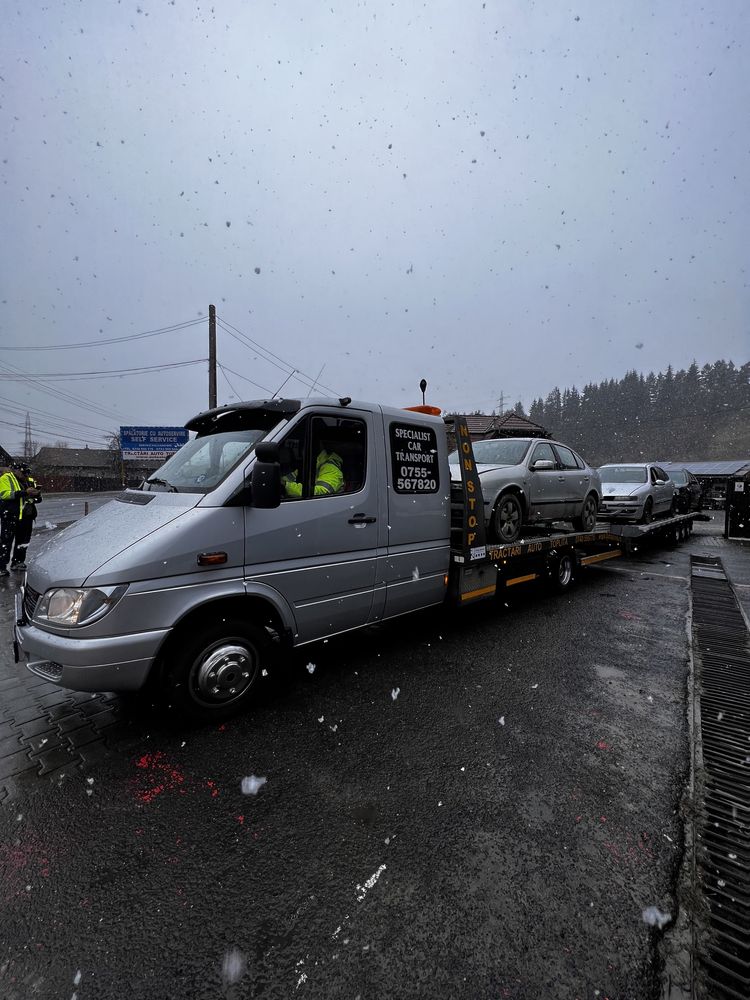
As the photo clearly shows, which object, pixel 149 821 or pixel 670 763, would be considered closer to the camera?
pixel 149 821

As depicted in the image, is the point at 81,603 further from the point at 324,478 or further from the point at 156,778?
the point at 324,478

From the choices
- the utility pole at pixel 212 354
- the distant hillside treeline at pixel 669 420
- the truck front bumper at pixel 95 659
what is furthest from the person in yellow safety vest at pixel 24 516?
the distant hillside treeline at pixel 669 420

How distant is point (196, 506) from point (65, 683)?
1292 mm

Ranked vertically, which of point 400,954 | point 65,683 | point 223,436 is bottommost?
point 400,954

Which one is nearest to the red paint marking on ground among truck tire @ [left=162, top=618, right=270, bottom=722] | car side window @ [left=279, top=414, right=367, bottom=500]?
truck tire @ [left=162, top=618, right=270, bottom=722]

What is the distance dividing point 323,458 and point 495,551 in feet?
8.13

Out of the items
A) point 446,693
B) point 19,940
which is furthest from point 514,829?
point 19,940

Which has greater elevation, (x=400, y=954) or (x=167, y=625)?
(x=167, y=625)

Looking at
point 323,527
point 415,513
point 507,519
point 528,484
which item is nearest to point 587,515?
point 528,484

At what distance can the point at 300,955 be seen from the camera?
1.66m

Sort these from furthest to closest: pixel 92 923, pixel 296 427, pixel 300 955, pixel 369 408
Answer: pixel 369 408, pixel 296 427, pixel 92 923, pixel 300 955

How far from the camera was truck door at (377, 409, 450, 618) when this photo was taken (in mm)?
4141

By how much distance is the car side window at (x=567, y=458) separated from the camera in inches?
275

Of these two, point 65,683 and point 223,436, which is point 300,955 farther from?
point 223,436
